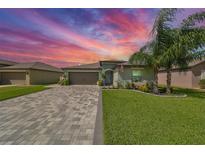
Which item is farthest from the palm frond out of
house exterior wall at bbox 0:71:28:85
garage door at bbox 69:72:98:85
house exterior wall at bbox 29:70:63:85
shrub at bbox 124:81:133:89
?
house exterior wall at bbox 0:71:28:85

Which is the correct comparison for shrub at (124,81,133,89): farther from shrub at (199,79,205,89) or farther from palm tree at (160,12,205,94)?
shrub at (199,79,205,89)

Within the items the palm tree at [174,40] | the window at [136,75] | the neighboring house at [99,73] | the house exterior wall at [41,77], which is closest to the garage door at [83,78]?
the neighboring house at [99,73]

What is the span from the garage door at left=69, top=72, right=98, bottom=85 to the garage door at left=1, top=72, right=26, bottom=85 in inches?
344

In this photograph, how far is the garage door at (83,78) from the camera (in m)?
27.8

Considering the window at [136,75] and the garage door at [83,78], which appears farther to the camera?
the garage door at [83,78]

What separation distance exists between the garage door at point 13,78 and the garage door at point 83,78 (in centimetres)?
873

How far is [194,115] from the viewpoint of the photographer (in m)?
7.04

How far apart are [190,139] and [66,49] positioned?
24703mm

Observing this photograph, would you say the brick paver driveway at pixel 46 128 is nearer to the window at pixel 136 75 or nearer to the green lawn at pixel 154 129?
the green lawn at pixel 154 129

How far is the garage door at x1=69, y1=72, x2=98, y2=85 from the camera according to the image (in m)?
27.8

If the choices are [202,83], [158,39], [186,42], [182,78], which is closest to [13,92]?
[158,39]
